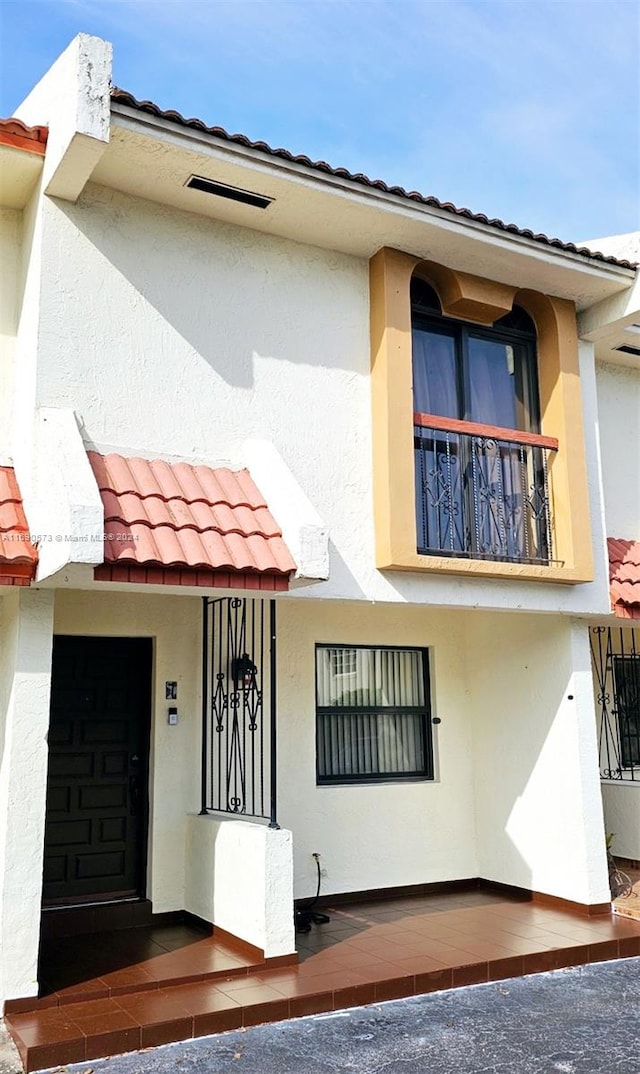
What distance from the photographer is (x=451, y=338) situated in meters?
9.00

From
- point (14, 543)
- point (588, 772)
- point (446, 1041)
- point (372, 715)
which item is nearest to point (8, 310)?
point (14, 543)

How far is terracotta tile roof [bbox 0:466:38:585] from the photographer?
597 cm

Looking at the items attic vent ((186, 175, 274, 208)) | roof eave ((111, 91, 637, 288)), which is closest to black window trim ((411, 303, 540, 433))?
roof eave ((111, 91, 637, 288))

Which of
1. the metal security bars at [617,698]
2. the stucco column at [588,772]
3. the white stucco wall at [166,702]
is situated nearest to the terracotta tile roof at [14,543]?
the white stucco wall at [166,702]

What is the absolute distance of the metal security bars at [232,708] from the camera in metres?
8.23

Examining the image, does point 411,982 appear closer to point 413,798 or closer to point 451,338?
point 413,798

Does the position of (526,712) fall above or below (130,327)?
below

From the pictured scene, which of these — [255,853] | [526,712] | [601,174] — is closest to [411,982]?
[255,853]

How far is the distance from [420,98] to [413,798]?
7245 millimetres

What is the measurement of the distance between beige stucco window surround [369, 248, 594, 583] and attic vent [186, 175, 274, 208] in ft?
4.46

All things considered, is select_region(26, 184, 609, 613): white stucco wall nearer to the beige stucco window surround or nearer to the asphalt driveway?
the beige stucco window surround

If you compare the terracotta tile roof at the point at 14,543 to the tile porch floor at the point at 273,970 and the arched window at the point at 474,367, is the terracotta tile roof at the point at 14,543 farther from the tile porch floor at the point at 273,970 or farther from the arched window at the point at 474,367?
the arched window at the point at 474,367

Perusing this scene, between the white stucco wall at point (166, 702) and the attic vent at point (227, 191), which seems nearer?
the attic vent at point (227, 191)

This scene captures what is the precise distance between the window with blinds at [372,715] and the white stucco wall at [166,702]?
152cm
